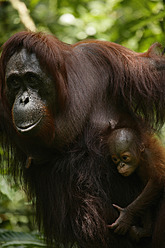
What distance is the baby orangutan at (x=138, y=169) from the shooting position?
11.9ft

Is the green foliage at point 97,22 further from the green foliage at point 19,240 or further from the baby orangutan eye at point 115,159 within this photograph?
the green foliage at point 19,240

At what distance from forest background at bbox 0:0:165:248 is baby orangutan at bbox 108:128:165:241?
1.18m

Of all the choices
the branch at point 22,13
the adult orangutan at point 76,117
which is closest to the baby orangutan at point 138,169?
the adult orangutan at point 76,117

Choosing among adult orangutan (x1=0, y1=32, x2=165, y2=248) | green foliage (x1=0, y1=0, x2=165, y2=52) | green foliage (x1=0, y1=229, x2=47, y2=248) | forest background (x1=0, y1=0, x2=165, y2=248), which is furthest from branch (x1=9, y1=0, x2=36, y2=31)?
green foliage (x1=0, y1=229, x2=47, y2=248)

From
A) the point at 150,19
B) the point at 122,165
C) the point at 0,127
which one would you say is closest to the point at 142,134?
the point at 122,165

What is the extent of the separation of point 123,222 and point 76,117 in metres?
0.95

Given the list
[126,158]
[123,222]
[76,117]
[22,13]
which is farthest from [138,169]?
[22,13]

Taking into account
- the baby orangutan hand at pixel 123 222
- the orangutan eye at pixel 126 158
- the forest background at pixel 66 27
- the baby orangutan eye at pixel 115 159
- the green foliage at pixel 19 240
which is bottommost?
the baby orangutan hand at pixel 123 222

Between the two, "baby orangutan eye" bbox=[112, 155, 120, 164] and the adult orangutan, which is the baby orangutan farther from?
the adult orangutan

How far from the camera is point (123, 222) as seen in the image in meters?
3.70

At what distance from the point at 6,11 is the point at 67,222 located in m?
3.90

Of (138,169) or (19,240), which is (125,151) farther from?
(19,240)

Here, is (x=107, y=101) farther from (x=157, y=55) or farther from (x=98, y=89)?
(x=157, y=55)

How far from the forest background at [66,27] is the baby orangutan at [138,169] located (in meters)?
1.18
